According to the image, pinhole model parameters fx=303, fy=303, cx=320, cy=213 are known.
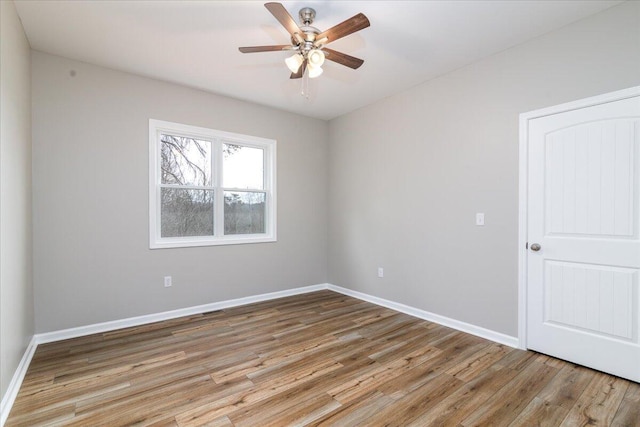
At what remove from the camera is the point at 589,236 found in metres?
2.39

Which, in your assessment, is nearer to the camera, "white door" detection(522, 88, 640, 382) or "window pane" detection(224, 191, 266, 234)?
"white door" detection(522, 88, 640, 382)

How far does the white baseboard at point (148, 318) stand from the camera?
292 cm

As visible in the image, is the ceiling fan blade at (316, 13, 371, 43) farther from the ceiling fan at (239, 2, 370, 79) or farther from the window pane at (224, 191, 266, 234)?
the window pane at (224, 191, 266, 234)

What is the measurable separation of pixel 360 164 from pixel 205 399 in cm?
334

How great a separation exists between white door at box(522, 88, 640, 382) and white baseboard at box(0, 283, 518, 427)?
46cm

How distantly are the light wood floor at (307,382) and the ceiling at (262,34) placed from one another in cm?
275

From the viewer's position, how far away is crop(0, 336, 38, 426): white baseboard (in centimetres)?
183

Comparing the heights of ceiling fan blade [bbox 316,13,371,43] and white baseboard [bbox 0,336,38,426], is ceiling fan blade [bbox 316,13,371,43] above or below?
above

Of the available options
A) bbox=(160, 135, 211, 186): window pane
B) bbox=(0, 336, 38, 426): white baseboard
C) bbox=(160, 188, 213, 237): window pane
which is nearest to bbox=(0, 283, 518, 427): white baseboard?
bbox=(0, 336, 38, 426): white baseboard

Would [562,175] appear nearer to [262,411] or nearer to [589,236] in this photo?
[589,236]

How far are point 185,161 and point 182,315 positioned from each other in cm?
185

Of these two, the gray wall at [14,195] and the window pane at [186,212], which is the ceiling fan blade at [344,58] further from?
the window pane at [186,212]

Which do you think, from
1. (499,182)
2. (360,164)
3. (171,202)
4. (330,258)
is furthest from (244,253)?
(499,182)

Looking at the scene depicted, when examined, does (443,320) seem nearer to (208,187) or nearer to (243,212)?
(243,212)
